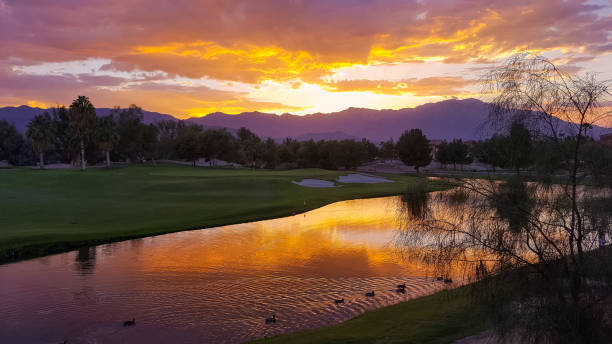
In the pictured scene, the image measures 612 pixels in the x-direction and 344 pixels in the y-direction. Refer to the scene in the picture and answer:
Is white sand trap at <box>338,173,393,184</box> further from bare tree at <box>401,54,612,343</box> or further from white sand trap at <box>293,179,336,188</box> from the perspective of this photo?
bare tree at <box>401,54,612,343</box>

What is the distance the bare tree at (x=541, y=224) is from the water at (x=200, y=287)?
31.1ft

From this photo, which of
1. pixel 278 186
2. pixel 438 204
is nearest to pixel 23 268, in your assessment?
pixel 438 204

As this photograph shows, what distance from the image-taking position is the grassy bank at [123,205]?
33.4 meters

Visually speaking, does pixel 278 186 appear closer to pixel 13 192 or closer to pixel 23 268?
pixel 13 192

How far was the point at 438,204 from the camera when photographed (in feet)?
36.8

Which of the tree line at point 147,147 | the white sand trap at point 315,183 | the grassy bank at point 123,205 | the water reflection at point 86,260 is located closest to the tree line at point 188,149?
the tree line at point 147,147

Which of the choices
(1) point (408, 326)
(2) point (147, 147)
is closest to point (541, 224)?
(1) point (408, 326)

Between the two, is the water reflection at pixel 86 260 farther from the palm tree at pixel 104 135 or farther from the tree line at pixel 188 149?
the tree line at pixel 188 149

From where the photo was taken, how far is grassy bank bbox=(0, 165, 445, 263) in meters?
33.4

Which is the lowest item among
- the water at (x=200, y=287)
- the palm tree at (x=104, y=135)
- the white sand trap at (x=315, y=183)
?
the water at (x=200, y=287)

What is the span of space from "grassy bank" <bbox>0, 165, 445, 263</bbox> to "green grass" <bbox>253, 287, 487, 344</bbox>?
19.2ft

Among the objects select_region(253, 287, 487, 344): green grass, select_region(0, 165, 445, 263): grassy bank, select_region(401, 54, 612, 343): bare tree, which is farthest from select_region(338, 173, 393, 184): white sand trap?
select_region(401, 54, 612, 343): bare tree

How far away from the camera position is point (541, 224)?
9.80 meters

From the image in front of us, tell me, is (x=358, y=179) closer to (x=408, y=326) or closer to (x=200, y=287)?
(x=200, y=287)
